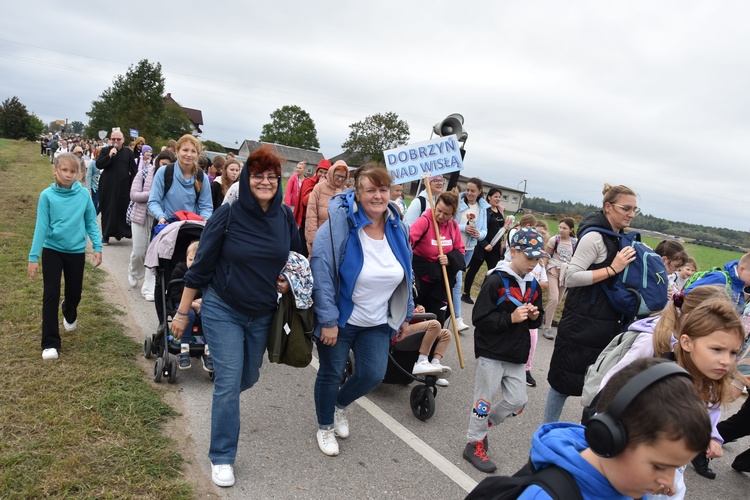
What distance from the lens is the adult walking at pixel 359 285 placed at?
3.42m

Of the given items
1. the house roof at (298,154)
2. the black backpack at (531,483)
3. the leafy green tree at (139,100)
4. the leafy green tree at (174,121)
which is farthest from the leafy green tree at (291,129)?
the black backpack at (531,483)

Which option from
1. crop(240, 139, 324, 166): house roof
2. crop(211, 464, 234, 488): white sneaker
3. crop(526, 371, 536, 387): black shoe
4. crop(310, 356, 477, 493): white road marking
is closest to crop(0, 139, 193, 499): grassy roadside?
crop(211, 464, 234, 488): white sneaker

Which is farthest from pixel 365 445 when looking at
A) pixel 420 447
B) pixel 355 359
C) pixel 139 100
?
pixel 139 100

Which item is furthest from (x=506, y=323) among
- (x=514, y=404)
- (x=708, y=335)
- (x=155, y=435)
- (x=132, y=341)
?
(x=132, y=341)

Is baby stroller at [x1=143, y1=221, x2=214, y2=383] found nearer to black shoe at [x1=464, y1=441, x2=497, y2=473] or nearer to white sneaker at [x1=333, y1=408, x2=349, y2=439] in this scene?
white sneaker at [x1=333, y1=408, x2=349, y2=439]

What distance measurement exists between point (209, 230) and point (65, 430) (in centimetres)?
174

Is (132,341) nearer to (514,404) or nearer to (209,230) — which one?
(209,230)

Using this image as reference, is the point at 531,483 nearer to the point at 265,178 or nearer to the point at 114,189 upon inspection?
the point at 265,178

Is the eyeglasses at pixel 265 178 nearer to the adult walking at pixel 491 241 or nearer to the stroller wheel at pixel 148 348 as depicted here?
the stroller wheel at pixel 148 348

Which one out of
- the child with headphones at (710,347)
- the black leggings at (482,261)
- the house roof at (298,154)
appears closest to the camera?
the child with headphones at (710,347)

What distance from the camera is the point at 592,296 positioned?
12.3 ft

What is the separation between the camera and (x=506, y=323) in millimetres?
3592

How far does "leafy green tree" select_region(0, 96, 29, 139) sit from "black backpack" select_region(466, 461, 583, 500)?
282 feet

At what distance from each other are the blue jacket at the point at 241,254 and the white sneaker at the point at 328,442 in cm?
116
